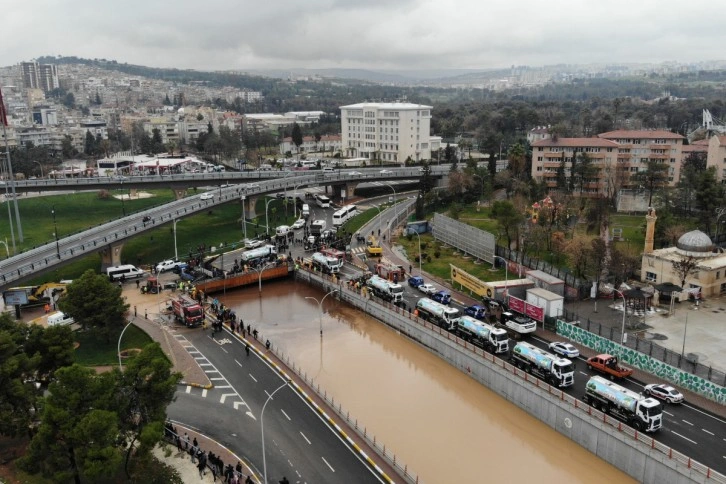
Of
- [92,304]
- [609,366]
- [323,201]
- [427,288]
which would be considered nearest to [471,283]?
[427,288]

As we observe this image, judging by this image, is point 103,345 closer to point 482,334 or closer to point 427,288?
point 427,288

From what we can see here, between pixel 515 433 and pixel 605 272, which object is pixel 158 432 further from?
pixel 605 272

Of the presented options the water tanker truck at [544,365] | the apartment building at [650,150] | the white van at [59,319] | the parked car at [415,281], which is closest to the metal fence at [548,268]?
the parked car at [415,281]

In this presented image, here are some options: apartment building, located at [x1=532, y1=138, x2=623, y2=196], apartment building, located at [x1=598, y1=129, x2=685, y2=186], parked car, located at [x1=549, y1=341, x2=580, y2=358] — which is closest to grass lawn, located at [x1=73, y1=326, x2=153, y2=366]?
parked car, located at [x1=549, y1=341, x2=580, y2=358]

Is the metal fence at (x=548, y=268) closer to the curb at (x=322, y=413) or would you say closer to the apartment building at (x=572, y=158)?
the curb at (x=322, y=413)

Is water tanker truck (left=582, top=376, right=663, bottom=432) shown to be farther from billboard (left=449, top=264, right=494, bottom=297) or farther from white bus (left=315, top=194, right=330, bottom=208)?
white bus (left=315, top=194, right=330, bottom=208)

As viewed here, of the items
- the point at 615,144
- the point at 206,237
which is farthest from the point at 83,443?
the point at 615,144
